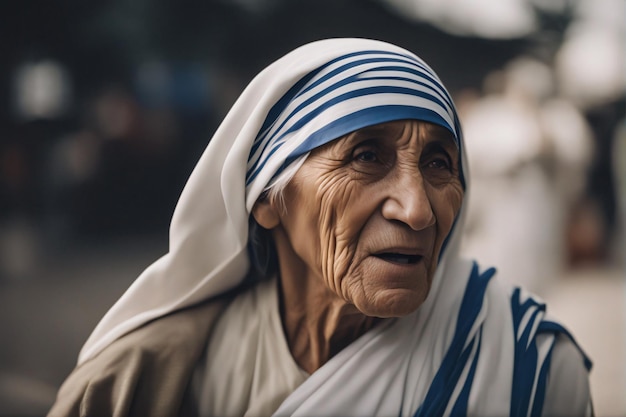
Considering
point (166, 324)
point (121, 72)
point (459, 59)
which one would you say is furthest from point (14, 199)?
A: point (166, 324)

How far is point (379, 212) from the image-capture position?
1619mm

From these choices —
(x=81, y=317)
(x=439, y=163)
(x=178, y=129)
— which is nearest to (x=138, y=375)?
(x=439, y=163)

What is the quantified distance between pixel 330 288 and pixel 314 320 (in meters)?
0.19

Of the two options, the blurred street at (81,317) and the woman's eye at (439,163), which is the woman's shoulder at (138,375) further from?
the blurred street at (81,317)

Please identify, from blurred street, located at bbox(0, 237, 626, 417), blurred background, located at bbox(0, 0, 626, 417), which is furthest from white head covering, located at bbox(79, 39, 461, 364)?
blurred background, located at bbox(0, 0, 626, 417)

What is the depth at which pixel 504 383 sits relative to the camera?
173 centimetres

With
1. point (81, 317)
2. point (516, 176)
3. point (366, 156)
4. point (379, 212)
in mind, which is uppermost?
point (516, 176)

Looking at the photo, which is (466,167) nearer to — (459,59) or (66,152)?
(459,59)

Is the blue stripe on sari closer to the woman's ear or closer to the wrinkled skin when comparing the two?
the wrinkled skin

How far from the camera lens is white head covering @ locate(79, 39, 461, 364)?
63.9 inches

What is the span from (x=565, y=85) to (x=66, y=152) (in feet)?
24.3

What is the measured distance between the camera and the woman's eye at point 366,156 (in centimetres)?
164

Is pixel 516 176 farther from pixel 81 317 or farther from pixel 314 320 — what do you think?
pixel 314 320

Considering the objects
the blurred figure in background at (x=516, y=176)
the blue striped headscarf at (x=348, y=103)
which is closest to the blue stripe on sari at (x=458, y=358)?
the blue striped headscarf at (x=348, y=103)
